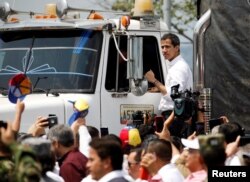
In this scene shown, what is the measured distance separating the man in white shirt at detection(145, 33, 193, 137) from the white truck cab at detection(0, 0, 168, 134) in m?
0.19

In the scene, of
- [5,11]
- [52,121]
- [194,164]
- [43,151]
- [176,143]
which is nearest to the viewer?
[43,151]

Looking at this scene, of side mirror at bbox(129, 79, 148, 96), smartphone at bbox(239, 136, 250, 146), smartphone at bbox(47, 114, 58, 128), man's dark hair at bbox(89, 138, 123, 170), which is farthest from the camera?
side mirror at bbox(129, 79, 148, 96)

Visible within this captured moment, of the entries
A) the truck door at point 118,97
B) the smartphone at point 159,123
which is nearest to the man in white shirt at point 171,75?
the smartphone at point 159,123

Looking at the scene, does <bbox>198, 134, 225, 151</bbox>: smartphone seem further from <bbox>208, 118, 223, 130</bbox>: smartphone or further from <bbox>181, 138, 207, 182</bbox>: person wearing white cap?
<bbox>208, 118, 223, 130</bbox>: smartphone

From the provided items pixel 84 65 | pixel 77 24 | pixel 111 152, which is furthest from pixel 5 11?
pixel 111 152

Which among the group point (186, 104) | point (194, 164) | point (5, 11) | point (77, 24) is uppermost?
point (5, 11)

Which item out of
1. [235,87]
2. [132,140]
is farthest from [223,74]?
[132,140]

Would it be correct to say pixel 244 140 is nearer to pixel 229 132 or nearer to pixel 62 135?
pixel 229 132

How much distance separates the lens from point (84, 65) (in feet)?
45.4

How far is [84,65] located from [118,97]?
0.55 m

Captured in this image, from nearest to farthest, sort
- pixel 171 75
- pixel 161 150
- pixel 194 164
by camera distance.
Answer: pixel 194 164 < pixel 161 150 < pixel 171 75

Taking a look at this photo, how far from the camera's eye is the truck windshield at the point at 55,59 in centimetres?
1375

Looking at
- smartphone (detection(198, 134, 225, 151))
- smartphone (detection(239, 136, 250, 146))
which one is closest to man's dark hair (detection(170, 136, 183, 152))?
smartphone (detection(239, 136, 250, 146))

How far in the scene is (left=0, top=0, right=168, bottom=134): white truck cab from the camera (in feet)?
44.2
